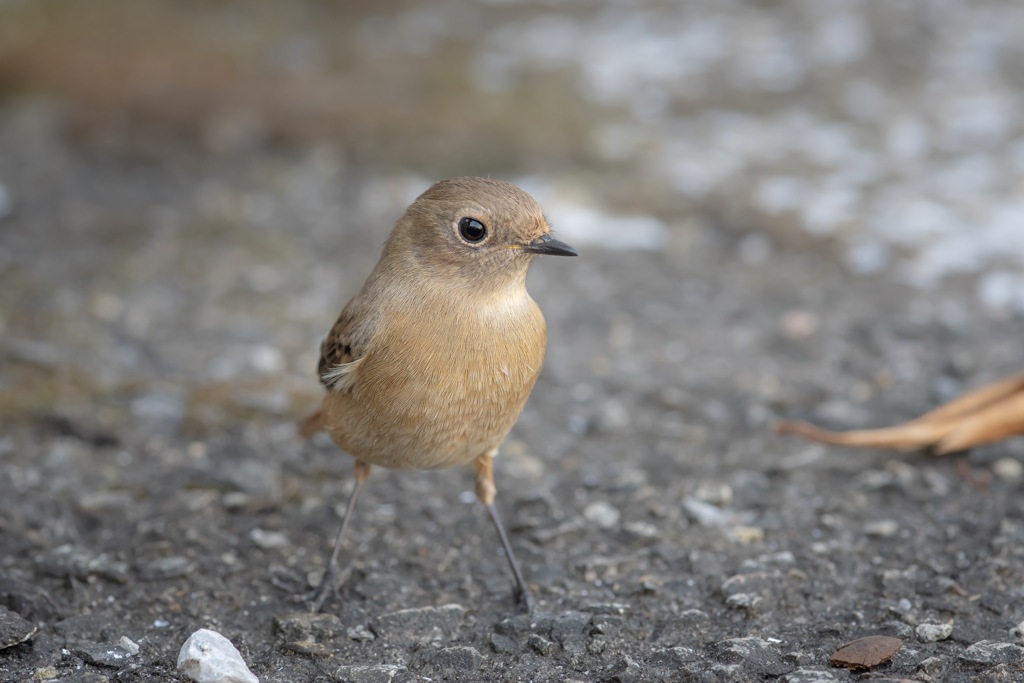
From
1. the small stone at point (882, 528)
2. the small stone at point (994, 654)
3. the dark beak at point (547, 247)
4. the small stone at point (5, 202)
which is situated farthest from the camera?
the small stone at point (5, 202)

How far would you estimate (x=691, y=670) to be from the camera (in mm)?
3807

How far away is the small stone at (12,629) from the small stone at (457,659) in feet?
4.66

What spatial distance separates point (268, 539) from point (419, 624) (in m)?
0.93

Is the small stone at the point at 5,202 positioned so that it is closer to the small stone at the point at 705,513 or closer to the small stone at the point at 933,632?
the small stone at the point at 705,513

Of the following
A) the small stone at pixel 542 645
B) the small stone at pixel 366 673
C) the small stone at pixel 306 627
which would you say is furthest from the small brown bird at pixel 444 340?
the small stone at pixel 366 673

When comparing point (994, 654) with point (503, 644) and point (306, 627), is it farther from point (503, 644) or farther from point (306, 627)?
point (306, 627)

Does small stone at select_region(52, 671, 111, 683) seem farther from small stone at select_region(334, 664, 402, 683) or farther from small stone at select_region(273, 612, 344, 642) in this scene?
small stone at select_region(334, 664, 402, 683)

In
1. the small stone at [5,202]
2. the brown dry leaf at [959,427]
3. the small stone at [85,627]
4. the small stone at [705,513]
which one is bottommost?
the small stone at [85,627]

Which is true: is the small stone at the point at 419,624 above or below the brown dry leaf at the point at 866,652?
below

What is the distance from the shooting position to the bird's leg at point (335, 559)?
4365 mm

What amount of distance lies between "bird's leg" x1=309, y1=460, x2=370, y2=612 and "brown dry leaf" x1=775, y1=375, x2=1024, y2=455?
2093mm

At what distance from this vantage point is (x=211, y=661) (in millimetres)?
3730

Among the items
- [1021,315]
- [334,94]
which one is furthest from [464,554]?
[334,94]

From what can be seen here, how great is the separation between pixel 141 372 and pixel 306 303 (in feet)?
3.80
